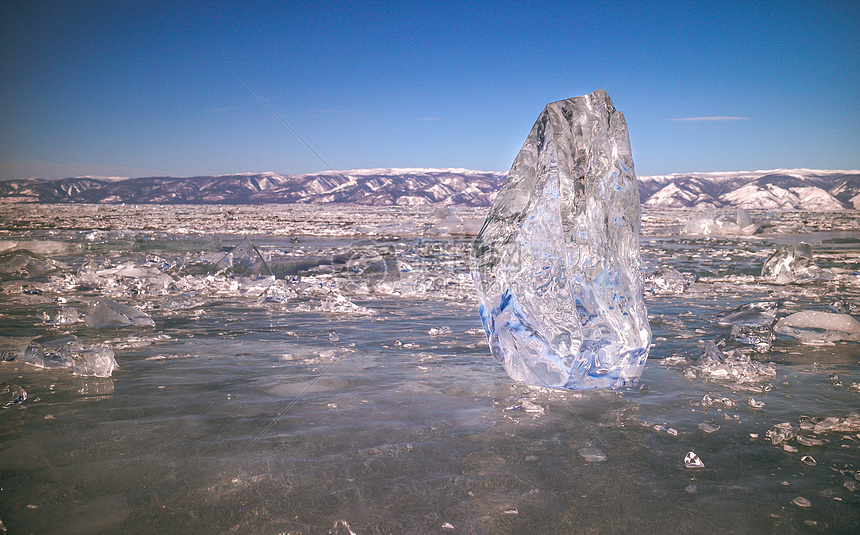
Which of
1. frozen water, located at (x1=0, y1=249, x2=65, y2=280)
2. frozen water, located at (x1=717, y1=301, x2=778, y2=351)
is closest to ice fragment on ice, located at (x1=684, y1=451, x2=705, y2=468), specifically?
frozen water, located at (x1=717, y1=301, x2=778, y2=351)

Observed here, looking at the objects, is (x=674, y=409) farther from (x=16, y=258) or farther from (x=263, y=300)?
(x=16, y=258)

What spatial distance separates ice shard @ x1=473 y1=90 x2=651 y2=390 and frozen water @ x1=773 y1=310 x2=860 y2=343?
1653 mm

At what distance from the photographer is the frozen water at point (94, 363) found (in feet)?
8.75

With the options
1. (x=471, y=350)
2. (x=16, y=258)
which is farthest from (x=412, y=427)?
(x=16, y=258)

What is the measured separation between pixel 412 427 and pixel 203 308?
3410 millimetres

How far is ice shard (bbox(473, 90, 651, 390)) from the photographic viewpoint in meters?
2.50

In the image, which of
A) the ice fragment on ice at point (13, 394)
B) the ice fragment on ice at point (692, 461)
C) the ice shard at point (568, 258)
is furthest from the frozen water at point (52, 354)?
the ice fragment on ice at point (692, 461)

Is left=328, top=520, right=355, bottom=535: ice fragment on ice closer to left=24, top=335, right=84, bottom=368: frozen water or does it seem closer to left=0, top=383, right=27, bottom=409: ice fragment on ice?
left=0, top=383, right=27, bottom=409: ice fragment on ice

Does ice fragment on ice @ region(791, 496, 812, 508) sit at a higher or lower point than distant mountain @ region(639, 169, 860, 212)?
lower

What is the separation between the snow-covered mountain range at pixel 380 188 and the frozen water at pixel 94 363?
88873 mm

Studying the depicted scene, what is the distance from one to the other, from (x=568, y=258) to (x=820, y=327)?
231 cm

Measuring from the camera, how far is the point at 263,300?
5.18 meters

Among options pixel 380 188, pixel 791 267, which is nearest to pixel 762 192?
pixel 791 267

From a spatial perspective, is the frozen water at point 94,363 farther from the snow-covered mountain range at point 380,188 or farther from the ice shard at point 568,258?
the snow-covered mountain range at point 380,188
